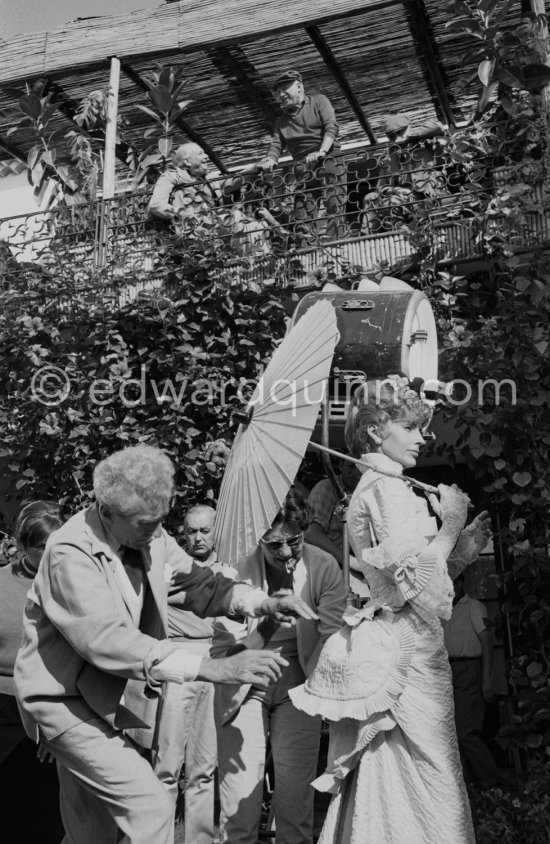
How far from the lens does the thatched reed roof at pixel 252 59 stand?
8.20 metres

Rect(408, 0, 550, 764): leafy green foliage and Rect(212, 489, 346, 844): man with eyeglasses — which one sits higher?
Rect(408, 0, 550, 764): leafy green foliage

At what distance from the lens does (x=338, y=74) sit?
898 centimetres

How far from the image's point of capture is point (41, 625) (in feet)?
10.9

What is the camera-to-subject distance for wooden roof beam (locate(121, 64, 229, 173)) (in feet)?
29.2

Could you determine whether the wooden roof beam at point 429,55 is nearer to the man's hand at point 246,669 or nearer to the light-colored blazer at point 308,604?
the light-colored blazer at point 308,604

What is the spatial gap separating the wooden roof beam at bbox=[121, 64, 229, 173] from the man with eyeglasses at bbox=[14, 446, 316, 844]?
637 cm

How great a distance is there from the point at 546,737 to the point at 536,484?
1.33 metres

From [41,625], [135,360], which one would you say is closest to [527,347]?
[135,360]

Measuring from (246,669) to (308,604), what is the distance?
5.04ft

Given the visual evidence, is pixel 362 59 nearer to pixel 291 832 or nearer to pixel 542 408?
pixel 542 408

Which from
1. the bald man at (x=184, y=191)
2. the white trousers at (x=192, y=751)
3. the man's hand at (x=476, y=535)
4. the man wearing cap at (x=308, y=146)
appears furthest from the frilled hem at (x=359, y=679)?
the bald man at (x=184, y=191)

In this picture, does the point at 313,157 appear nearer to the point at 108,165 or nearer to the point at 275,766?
the point at 108,165

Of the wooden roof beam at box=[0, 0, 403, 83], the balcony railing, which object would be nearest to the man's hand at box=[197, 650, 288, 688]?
→ the balcony railing

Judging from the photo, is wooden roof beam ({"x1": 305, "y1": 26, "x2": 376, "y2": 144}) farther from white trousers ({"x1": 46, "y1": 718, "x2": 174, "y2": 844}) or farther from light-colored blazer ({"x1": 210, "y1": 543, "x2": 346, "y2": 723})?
white trousers ({"x1": 46, "y1": 718, "x2": 174, "y2": 844})
